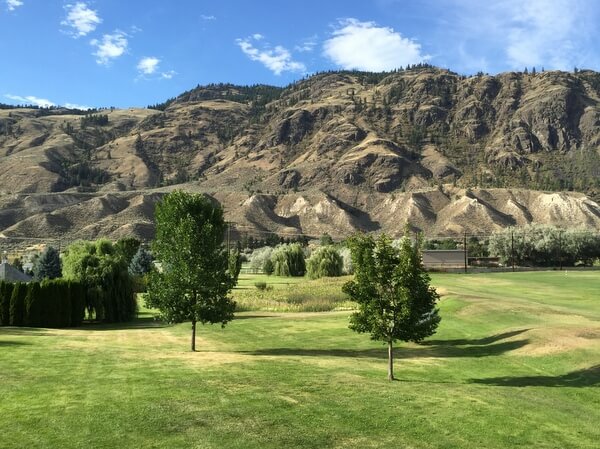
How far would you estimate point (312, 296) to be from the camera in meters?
51.5

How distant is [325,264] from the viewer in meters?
75.2

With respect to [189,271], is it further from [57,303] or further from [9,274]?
[9,274]

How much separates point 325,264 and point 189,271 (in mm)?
50884

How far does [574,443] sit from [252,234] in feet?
A: 515

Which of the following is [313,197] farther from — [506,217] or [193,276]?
[193,276]

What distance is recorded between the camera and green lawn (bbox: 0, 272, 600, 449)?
12.5 metres

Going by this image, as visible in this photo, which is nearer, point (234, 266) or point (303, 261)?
point (234, 266)

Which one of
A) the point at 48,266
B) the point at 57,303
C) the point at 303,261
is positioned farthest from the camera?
the point at 303,261

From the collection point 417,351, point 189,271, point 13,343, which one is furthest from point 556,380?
point 13,343

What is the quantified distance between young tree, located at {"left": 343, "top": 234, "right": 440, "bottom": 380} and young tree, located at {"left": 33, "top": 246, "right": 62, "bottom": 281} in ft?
165

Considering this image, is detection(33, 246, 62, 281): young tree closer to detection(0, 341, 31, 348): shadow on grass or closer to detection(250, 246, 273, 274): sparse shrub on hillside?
detection(0, 341, 31, 348): shadow on grass

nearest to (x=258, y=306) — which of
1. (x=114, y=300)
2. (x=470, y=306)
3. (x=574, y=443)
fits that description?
(x=114, y=300)

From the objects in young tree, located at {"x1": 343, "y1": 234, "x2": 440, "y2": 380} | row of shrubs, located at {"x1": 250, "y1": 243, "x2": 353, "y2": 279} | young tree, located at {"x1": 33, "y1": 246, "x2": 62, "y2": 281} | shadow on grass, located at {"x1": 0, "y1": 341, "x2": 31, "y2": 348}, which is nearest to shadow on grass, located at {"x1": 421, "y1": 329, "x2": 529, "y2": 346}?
young tree, located at {"x1": 343, "y1": 234, "x2": 440, "y2": 380}

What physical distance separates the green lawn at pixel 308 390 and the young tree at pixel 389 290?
171 cm
